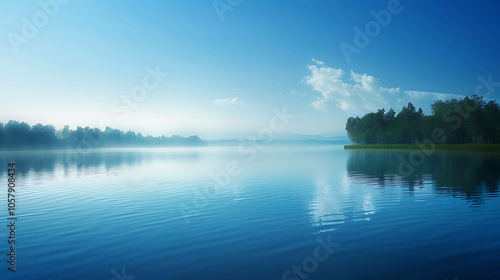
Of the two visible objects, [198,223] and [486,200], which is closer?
[198,223]

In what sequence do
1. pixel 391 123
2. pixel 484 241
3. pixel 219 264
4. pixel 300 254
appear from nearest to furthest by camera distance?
pixel 219 264 → pixel 300 254 → pixel 484 241 → pixel 391 123

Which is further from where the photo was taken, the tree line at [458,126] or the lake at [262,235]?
the tree line at [458,126]

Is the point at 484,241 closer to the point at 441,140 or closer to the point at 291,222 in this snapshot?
the point at 291,222

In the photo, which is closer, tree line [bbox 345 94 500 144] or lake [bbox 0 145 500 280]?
lake [bbox 0 145 500 280]

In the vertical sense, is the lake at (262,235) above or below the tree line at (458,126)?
below

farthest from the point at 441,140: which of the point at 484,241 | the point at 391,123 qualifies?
the point at 484,241

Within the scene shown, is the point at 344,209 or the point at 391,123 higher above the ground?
the point at 391,123

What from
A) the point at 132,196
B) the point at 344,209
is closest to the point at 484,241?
the point at 344,209

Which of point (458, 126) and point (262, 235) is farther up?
point (458, 126)

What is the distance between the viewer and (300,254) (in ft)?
36.1

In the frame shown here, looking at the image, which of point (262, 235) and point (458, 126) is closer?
point (262, 235)

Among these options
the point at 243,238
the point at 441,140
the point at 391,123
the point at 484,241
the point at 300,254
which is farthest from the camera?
the point at 391,123

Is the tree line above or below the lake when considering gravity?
above

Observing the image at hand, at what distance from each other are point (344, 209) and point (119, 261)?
12911 millimetres
